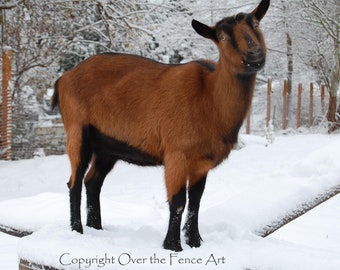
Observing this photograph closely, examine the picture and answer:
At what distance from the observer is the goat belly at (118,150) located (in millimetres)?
3305

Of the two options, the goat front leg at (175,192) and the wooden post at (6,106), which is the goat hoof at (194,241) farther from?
the wooden post at (6,106)

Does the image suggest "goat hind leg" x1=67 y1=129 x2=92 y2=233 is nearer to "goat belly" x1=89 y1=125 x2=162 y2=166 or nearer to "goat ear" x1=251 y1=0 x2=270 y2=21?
"goat belly" x1=89 y1=125 x2=162 y2=166

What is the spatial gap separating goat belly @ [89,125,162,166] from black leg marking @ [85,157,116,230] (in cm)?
22

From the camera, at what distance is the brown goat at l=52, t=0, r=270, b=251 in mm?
2949

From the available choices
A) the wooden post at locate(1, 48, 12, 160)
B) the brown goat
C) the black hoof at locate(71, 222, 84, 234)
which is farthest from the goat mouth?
the wooden post at locate(1, 48, 12, 160)

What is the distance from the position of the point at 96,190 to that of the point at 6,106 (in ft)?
25.3

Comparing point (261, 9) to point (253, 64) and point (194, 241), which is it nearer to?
point (253, 64)

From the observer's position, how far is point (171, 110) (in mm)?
3145

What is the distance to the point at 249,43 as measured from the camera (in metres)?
2.75

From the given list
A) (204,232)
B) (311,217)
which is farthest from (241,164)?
(204,232)

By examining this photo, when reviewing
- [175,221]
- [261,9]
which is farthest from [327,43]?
[175,221]

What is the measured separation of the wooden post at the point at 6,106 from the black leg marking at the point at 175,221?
8.32 meters

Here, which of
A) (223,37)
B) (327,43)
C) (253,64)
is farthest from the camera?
(327,43)

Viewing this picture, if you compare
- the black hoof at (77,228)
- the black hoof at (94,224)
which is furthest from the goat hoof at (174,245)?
the black hoof at (94,224)
